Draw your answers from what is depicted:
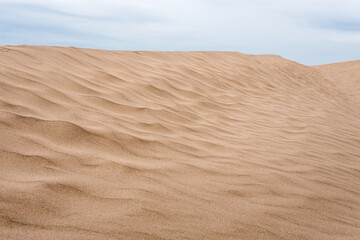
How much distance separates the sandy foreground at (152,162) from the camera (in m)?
1.57

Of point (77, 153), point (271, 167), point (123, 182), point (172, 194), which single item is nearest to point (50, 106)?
point (77, 153)

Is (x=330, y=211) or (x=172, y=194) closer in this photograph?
(x=172, y=194)

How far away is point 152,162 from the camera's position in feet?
7.28

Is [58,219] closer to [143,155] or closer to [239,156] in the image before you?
[143,155]

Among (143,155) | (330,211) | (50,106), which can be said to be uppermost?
(50,106)

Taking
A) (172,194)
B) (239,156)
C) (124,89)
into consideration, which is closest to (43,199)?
(172,194)

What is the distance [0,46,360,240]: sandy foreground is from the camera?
157 cm

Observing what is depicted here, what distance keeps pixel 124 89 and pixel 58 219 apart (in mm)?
2455

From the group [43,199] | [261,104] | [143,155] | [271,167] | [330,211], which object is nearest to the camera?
[43,199]

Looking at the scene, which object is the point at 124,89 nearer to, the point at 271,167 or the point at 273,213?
the point at 271,167

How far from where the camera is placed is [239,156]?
2613 millimetres

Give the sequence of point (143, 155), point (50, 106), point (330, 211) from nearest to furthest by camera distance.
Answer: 1. point (330, 211)
2. point (143, 155)
3. point (50, 106)

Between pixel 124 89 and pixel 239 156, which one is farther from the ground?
pixel 124 89

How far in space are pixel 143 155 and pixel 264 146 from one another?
116cm
